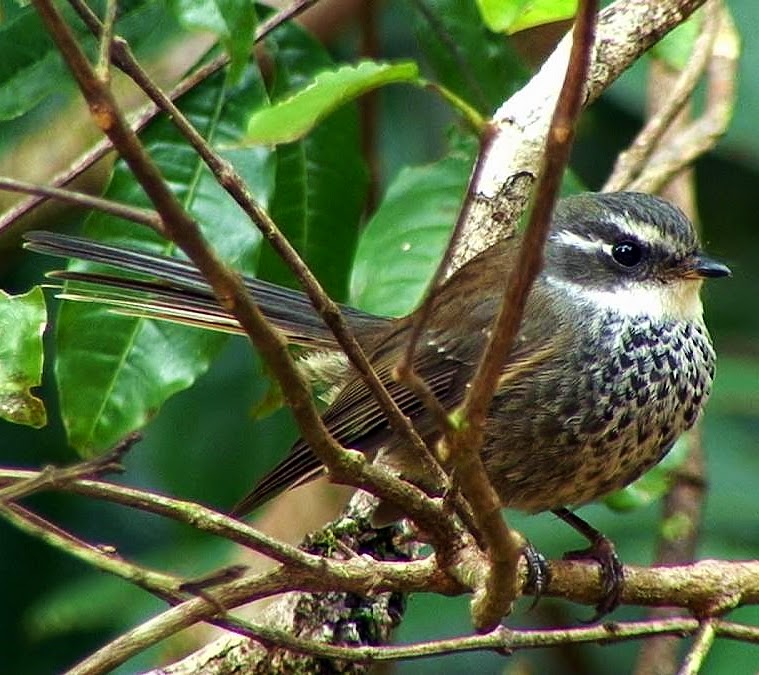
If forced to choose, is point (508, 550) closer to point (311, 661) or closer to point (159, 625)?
point (159, 625)

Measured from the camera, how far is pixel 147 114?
10.5 feet

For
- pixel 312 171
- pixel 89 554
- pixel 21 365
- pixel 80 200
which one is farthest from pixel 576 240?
pixel 80 200

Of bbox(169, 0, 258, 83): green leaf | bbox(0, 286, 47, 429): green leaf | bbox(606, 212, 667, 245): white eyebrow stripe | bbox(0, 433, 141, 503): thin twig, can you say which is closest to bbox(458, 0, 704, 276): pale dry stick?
bbox(606, 212, 667, 245): white eyebrow stripe

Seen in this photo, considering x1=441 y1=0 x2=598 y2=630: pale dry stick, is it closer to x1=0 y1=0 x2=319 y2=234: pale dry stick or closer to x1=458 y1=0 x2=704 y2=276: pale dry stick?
x1=0 y1=0 x2=319 y2=234: pale dry stick

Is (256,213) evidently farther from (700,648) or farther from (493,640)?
(700,648)

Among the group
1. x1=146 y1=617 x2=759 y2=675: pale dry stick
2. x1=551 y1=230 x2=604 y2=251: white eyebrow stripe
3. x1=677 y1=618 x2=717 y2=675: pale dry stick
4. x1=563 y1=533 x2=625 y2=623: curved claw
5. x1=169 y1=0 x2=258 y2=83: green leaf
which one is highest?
x1=169 y1=0 x2=258 y2=83: green leaf

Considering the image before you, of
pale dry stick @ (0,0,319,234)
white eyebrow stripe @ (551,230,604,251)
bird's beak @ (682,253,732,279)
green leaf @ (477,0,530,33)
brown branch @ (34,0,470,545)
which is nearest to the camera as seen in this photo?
brown branch @ (34,0,470,545)

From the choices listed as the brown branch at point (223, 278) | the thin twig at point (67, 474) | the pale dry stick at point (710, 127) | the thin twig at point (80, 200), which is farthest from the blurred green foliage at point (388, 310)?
the thin twig at point (80, 200)

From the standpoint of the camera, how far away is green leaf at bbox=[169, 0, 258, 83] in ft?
8.16

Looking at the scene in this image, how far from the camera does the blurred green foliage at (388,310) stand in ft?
11.2

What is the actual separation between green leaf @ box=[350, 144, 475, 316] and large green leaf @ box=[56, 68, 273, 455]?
1.19ft

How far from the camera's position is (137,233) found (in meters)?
3.21

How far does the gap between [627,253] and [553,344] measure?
404 millimetres

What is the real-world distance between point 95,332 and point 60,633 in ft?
6.08
